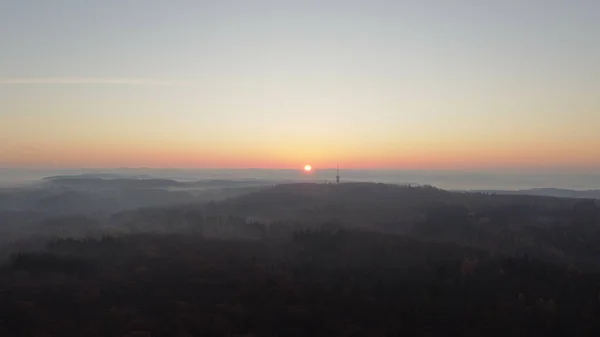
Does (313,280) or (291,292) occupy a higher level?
(291,292)

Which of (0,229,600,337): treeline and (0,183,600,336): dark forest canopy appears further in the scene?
(0,183,600,336): dark forest canopy

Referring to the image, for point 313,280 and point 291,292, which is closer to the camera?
point 291,292

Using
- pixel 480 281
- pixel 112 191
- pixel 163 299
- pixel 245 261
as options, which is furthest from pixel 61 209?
pixel 480 281

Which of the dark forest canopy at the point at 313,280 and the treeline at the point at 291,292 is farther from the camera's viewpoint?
the dark forest canopy at the point at 313,280

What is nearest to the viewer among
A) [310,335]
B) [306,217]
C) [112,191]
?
[310,335]

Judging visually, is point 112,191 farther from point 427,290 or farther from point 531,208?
point 427,290

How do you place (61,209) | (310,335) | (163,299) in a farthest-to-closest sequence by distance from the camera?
1. (61,209)
2. (163,299)
3. (310,335)

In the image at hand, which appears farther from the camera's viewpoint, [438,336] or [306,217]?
[306,217]

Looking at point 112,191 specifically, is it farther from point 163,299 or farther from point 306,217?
point 163,299

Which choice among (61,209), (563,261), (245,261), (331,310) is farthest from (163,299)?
(61,209)
